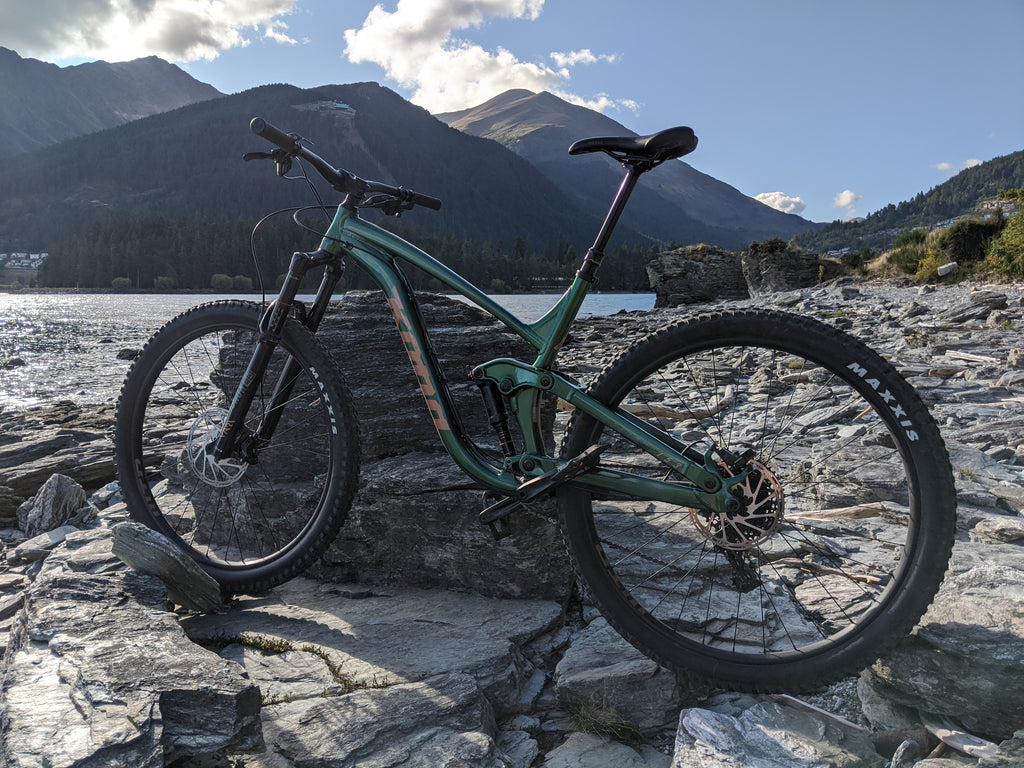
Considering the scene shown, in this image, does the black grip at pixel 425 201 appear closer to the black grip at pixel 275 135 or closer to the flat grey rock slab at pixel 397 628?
the black grip at pixel 275 135

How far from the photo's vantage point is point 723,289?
47.8m

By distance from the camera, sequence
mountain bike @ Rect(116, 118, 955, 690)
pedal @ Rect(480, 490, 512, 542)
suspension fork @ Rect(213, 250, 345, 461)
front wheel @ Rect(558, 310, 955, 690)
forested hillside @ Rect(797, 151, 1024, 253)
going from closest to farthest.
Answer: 1. front wheel @ Rect(558, 310, 955, 690)
2. mountain bike @ Rect(116, 118, 955, 690)
3. pedal @ Rect(480, 490, 512, 542)
4. suspension fork @ Rect(213, 250, 345, 461)
5. forested hillside @ Rect(797, 151, 1024, 253)

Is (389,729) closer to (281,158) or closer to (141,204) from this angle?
(281,158)

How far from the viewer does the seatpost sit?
2548 mm

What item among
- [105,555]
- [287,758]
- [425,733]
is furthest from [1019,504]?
[105,555]

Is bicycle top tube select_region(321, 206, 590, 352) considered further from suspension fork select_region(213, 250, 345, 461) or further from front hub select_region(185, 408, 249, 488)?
front hub select_region(185, 408, 249, 488)

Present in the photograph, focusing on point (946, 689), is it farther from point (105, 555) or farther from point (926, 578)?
point (105, 555)

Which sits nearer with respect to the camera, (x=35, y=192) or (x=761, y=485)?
(x=761, y=485)

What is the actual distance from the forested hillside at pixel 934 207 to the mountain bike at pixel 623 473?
562 ft

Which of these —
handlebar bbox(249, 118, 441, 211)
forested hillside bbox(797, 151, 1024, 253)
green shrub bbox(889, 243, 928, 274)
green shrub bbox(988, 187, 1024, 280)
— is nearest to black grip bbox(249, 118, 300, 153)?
handlebar bbox(249, 118, 441, 211)

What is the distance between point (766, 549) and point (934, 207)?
19778 cm

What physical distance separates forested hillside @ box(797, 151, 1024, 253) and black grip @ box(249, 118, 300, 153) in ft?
565

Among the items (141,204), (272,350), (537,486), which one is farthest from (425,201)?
(141,204)

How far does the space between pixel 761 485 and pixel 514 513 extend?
4.15 feet
